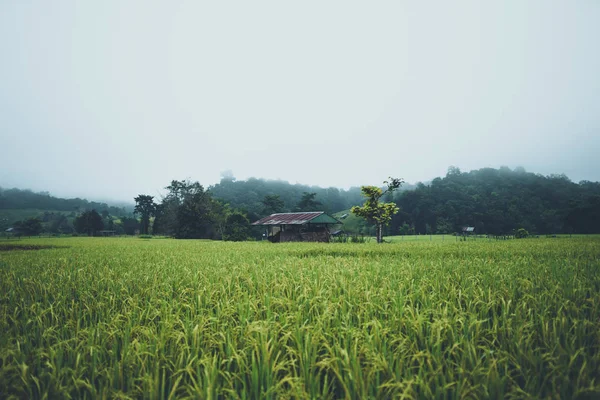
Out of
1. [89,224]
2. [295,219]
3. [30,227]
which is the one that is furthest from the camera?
[89,224]

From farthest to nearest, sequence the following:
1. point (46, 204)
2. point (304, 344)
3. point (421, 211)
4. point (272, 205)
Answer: point (46, 204)
point (421, 211)
point (272, 205)
point (304, 344)

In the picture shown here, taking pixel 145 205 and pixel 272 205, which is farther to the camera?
pixel 145 205

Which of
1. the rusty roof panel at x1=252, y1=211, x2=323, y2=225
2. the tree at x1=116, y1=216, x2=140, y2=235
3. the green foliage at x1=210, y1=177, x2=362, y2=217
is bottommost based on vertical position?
the tree at x1=116, y1=216, x2=140, y2=235

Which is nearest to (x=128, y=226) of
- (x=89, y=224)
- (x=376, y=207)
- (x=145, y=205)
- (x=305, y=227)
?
(x=145, y=205)

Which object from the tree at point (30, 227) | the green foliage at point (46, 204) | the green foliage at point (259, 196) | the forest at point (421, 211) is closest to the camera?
the forest at point (421, 211)

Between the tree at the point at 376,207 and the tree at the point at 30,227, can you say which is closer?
the tree at the point at 376,207

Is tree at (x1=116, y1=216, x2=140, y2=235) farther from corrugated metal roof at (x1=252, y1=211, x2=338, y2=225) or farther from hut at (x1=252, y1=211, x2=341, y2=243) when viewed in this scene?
hut at (x1=252, y1=211, x2=341, y2=243)

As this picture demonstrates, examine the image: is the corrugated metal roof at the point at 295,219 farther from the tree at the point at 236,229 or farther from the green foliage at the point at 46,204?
the green foliage at the point at 46,204

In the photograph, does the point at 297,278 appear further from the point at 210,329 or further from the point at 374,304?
the point at 210,329

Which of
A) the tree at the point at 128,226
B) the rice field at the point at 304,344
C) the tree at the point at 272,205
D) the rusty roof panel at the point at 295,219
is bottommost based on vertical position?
the tree at the point at 128,226

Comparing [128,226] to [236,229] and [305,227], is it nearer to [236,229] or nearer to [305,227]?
[236,229]

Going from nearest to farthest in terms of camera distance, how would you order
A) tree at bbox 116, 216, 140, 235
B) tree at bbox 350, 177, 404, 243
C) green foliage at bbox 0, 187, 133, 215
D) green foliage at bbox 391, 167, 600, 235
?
1. tree at bbox 350, 177, 404, 243
2. green foliage at bbox 391, 167, 600, 235
3. tree at bbox 116, 216, 140, 235
4. green foliage at bbox 0, 187, 133, 215

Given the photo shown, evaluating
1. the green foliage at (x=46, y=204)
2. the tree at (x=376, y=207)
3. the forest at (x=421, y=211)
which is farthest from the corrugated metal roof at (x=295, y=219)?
the green foliage at (x=46, y=204)

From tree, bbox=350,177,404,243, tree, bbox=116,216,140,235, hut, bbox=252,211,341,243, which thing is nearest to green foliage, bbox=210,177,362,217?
tree, bbox=116,216,140,235
